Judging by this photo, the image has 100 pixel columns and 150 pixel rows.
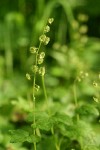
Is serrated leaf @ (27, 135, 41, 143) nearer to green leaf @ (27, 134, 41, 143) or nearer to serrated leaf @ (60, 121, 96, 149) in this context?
green leaf @ (27, 134, 41, 143)

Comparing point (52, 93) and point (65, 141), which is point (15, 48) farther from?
point (65, 141)

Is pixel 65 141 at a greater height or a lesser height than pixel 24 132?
lesser

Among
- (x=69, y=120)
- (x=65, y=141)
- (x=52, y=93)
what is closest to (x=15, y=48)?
(x=52, y=93)

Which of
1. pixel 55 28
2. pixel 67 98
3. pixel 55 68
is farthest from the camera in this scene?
pixel 55 28

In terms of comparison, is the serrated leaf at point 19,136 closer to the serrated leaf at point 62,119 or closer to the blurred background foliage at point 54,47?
the serrated leaf at point 62,119

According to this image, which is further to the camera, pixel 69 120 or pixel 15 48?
pixel 15 48

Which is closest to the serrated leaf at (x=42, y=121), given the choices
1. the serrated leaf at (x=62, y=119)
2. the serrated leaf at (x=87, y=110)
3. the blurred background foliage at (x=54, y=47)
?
the serrated leaf at (x=62, y=119)

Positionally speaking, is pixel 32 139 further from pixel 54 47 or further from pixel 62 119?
pixel 54 47

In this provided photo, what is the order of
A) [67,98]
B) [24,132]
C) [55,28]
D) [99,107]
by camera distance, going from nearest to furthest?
[24,132], [99,107], [67,98], [55,28]
